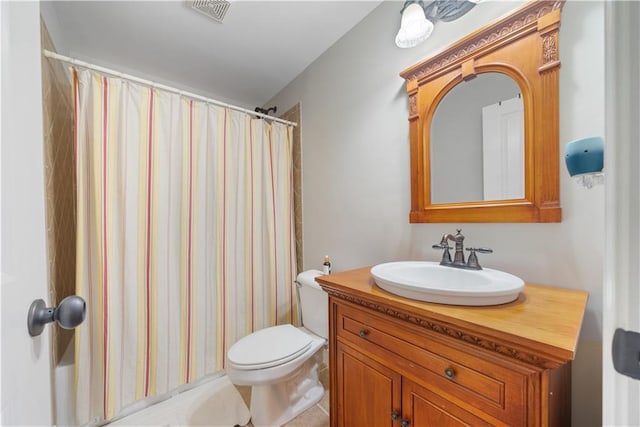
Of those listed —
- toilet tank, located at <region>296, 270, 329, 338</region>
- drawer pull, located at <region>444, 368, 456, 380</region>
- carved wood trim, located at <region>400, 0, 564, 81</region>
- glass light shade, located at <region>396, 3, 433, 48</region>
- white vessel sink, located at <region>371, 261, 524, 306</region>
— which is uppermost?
glass light shade, located at <region>396, 3, 433, 48</region>

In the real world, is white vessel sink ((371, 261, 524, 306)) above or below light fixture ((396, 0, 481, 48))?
below

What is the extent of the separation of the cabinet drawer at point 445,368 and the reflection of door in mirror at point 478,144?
0.65m

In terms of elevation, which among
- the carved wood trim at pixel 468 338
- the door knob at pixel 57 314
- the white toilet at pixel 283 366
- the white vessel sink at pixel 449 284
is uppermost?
the door knob at pixel 57 314

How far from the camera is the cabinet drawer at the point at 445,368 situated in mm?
557

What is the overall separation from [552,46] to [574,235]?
652 millimetres

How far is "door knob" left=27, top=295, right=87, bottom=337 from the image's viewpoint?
436mm

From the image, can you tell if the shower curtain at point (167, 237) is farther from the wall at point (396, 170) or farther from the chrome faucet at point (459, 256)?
the chrome faucet at point (459, 256)

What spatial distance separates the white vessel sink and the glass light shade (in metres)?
1.00

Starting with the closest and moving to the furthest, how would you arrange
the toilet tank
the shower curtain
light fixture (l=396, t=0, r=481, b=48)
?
light fixture (l=396, t=0, r=481, b=48) → the shower curtain → the toilet tank

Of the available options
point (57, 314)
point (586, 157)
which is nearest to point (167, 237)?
point (57, 314)

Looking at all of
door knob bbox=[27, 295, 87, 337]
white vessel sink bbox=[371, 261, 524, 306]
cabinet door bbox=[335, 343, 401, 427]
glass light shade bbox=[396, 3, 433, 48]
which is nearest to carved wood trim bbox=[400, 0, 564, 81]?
glass light shade bbox=[396, 3, 433, 48]

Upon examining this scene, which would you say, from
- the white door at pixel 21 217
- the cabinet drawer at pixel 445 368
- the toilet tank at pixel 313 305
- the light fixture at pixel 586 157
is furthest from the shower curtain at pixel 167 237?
the light fixture at pixel 586 157

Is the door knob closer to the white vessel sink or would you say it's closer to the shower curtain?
the white vessel sink

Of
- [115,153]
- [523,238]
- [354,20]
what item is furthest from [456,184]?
[115,153]
